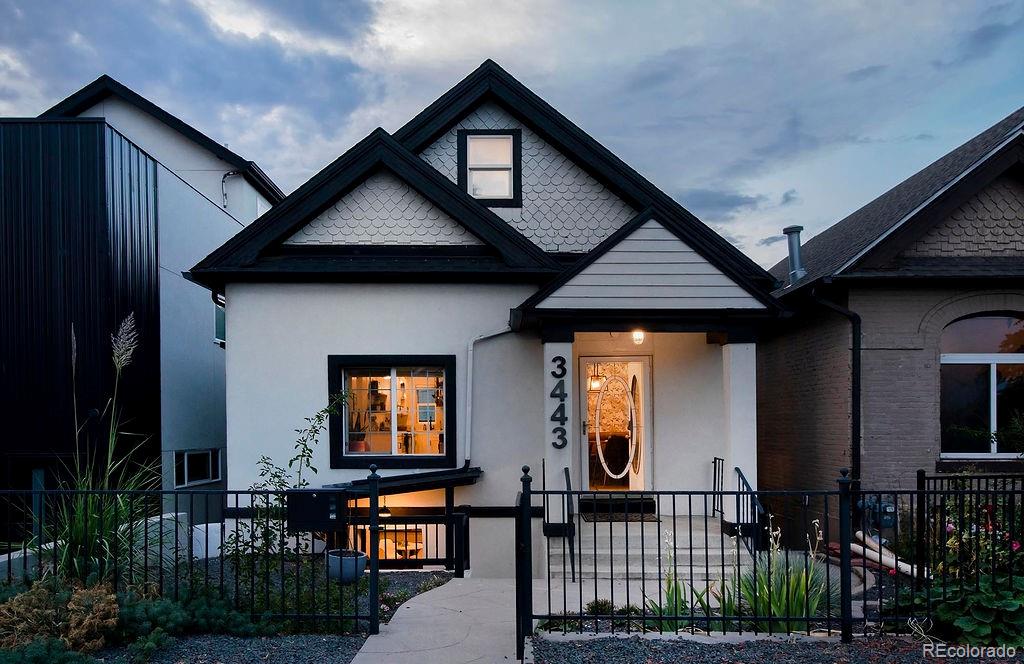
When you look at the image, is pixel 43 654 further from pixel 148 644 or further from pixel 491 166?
pixel 491 166

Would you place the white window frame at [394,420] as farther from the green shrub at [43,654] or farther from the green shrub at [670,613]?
the green shrub at [43,654]

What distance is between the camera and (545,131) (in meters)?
11.4

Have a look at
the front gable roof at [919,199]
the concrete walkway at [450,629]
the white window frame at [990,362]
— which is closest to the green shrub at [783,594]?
the concrete walkway at [450,629]

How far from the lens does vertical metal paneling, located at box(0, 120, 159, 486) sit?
10812 millimetres

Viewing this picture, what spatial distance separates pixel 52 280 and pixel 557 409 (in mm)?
8052

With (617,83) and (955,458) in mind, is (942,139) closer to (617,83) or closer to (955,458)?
(617,83)

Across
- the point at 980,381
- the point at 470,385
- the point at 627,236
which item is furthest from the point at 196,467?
the point at 980,381

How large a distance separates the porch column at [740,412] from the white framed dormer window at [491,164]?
4330 millimetres

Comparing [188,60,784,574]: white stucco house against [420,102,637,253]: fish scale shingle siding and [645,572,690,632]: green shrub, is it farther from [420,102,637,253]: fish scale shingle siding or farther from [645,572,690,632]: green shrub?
[645,572,690,632]: green shrub

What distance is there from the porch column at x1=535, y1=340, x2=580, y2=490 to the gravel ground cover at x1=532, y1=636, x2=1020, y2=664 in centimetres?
360

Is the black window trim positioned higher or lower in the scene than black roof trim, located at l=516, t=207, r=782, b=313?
lower

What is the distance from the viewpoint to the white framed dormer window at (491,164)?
38.0 feet

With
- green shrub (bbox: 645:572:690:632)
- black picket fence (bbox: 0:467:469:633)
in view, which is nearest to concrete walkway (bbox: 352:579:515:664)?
black picket fence (bbox: 0:467:469:633)

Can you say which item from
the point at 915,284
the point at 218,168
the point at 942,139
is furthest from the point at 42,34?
the point at 942,139
